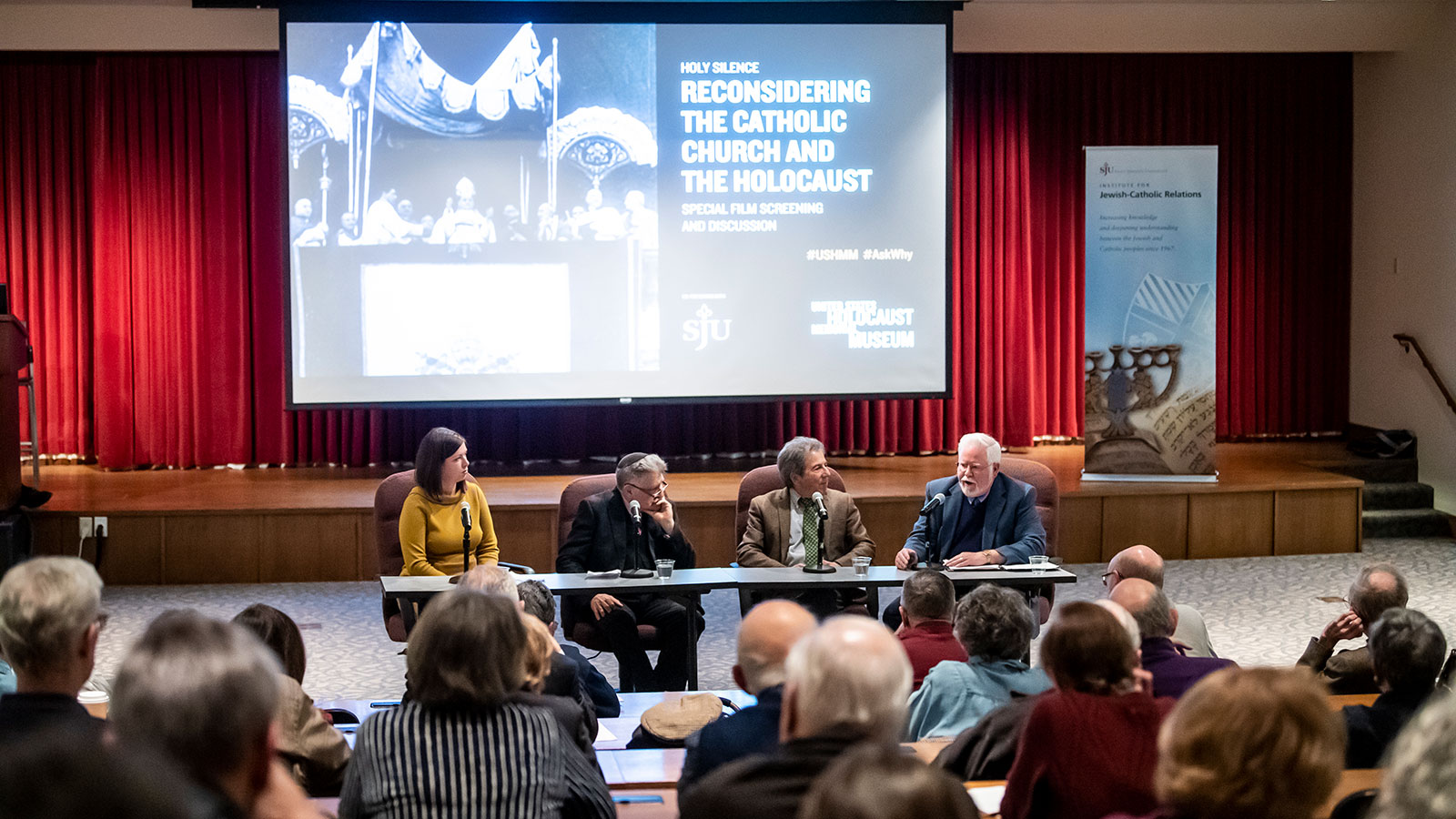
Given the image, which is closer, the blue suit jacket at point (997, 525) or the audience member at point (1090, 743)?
the audience member at point (1090, 743)

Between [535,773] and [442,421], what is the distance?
6.75 metres

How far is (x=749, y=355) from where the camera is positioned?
788cm

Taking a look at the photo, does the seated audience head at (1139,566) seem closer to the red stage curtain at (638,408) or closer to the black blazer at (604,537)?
the black blazer at (604,537)

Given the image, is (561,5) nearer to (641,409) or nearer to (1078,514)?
(641,409)

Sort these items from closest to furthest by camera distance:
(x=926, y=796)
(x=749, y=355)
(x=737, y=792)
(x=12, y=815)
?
(x=12, y=815) → (x=926, y=796) → (x=737, y=792) → (x=749, y=355)

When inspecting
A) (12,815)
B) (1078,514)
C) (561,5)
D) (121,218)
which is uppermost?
(561,5)

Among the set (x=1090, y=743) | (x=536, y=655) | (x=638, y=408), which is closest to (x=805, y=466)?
(x=536, y=655)

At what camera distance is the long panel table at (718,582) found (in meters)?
4.49

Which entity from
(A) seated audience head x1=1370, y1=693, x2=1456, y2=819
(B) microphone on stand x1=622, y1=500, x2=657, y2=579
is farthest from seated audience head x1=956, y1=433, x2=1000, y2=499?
(A) seated audience head x1=1370, y1=693, x2=1456, y2=819

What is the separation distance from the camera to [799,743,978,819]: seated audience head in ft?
4.33

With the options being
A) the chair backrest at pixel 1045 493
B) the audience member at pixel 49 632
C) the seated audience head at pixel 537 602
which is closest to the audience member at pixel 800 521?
the chair backrest at pixel 1045 493

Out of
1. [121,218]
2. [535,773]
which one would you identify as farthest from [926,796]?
[121,218]

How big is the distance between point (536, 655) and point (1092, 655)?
1131 millimetres

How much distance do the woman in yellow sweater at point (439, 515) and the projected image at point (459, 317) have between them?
275 centimetres
